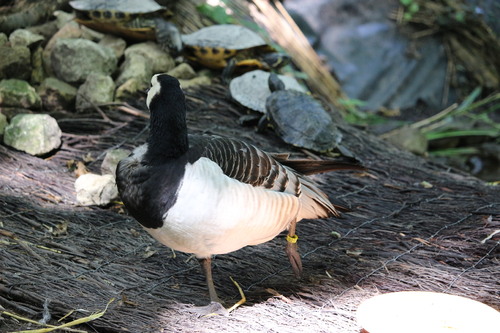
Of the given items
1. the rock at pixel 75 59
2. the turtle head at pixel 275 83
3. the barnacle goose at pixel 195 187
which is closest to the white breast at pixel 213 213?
the barnacle goose at pixel 195 187

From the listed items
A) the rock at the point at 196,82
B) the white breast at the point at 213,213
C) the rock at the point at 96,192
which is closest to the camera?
the white breast at the point at 213,213

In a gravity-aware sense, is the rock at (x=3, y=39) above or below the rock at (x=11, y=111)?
above

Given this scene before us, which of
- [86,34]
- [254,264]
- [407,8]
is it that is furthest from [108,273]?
[407,8]

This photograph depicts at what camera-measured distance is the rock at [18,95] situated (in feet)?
16.7

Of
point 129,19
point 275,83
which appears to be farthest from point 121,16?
point 275,83

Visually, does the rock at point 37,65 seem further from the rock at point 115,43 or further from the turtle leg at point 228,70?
the turtle leg at point 228,70

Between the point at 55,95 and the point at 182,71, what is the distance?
133 cm

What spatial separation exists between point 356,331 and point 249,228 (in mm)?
691

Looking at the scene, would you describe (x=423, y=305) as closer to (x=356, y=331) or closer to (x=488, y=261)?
(x=356, y=331)

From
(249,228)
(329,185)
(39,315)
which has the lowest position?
(329,185)

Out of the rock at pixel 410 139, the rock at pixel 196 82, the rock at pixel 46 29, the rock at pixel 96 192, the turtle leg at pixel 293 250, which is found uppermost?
the rock at pixel 46 29

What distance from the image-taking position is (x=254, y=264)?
3480 mm

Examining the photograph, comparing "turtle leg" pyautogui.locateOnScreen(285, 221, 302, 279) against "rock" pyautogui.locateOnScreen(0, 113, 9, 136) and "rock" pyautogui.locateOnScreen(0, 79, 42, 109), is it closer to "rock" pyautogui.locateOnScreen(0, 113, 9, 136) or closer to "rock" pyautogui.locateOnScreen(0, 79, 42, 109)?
"rock" pyautogui.locateOnScreen(0, 113, 9, 136)

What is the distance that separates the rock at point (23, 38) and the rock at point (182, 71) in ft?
4.37
